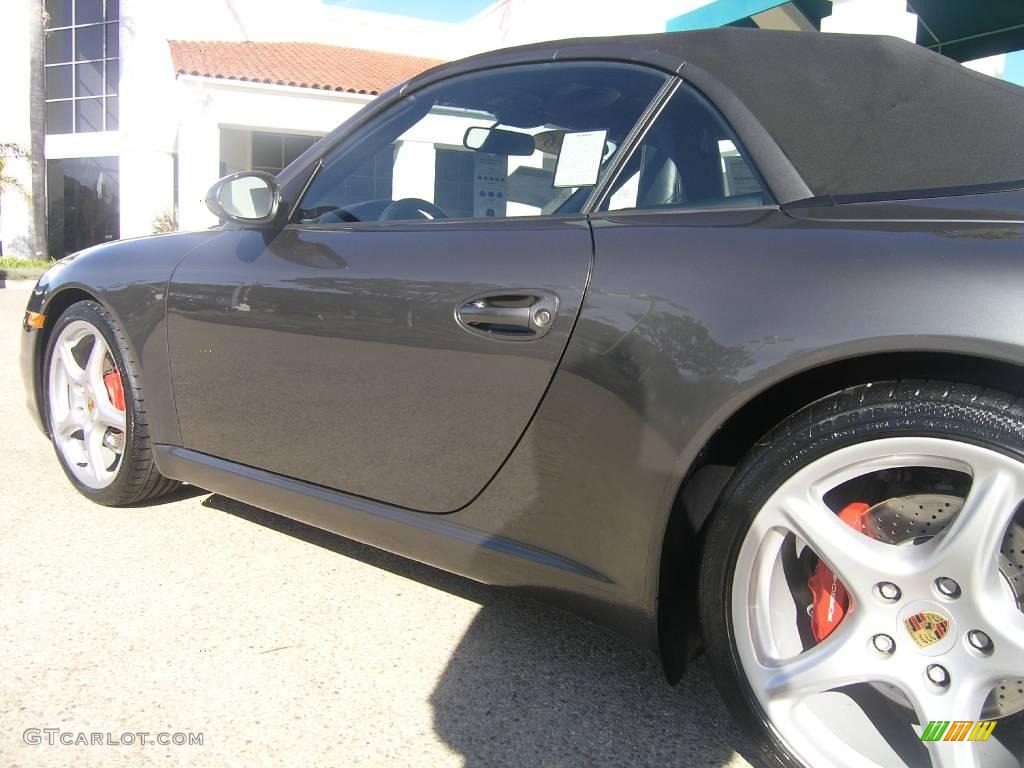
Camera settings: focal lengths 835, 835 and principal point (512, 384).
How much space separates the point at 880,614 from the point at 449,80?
1.69 meters


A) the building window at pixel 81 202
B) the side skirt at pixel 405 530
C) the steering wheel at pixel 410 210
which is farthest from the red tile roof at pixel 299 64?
the side skirt at pixel 405 530

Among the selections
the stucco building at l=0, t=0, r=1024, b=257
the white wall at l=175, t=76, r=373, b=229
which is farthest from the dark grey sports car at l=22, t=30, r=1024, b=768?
the white wall at l=175, t=76, r=373, b=229

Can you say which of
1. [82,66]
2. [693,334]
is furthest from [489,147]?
[82,66]

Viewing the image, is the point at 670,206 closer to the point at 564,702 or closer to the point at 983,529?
the point at 983,529

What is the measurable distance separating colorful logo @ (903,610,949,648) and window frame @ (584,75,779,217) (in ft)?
2.58

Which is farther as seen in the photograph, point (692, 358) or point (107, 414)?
point (107, 414)

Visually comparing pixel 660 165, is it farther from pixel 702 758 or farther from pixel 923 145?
pixel 702 758

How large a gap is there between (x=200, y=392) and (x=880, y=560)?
6.25 ft

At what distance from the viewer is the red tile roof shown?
1391cm

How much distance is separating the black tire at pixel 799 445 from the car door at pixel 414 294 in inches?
17.8

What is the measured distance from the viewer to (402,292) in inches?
77.0

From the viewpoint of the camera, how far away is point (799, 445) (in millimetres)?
1453

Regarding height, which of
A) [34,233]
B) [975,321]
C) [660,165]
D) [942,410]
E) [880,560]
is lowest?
[34,233]

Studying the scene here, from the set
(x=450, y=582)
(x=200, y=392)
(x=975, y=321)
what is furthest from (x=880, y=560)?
(x=200, y=392)
